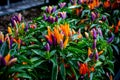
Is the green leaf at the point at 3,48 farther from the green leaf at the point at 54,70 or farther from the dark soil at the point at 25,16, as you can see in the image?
the dark soil at the point at 25,16

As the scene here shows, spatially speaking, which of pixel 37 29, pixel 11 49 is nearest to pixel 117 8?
pixel 37 29

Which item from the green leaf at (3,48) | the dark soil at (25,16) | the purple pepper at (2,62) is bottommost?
the dark soil at (25,16)

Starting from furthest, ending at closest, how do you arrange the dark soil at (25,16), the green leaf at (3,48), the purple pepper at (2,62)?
the dark soil at (25,16), the green leaf at (3,48), the purple pepper at (2,62)

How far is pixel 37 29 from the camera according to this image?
2.81 metres

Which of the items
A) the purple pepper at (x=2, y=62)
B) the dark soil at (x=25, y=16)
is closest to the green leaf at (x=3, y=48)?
the purple pepper at (x=2, y=62)

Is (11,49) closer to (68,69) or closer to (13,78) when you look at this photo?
(13,78)

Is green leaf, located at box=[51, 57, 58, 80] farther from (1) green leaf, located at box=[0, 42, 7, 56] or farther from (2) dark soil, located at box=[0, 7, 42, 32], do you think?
(2) dark soil, located at box=[0, 7, 42, 32]

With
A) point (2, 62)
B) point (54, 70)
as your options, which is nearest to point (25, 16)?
point (54, 70)

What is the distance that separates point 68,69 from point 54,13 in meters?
1.12

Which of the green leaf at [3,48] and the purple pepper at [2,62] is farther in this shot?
the green leaf at [3,48]

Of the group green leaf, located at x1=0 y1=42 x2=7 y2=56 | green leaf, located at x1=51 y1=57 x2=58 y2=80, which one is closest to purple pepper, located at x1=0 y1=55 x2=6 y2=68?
green leaf, located at x1=0 y1=42 x2=7 y2=56

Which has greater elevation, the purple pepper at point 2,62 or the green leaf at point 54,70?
the purple pepper at point 2,62

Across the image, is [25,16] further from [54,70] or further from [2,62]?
[2,62]

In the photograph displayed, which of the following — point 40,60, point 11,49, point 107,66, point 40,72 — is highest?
point 11,49
